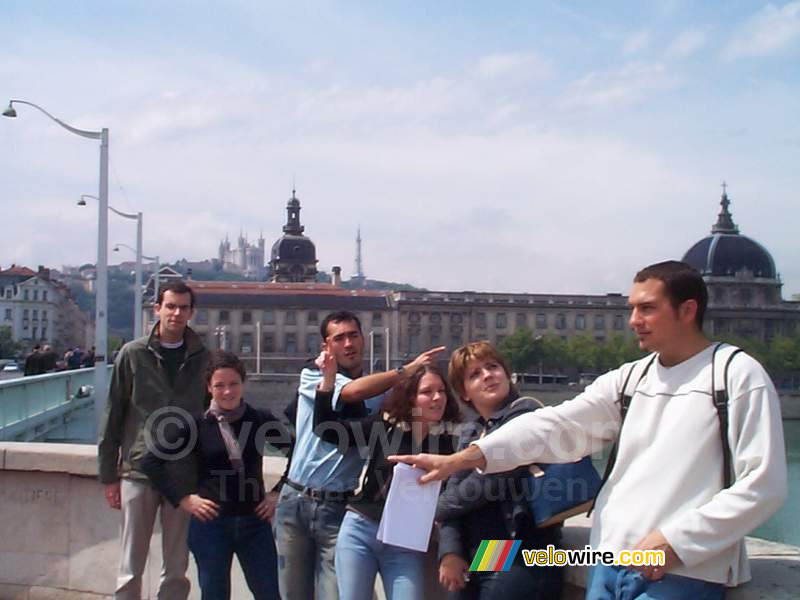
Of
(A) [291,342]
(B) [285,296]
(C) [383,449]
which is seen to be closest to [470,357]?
(C) [383,449]

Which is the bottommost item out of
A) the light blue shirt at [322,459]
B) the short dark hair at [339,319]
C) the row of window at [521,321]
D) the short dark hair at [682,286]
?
the light blue shirt at [322,459]

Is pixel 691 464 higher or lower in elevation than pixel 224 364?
lower

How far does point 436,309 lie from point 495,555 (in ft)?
321

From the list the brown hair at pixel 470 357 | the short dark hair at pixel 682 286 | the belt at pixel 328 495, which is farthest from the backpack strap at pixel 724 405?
the belt at pixel 328 495

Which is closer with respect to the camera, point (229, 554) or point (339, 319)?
point (339, 319)

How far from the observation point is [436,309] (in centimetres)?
10106

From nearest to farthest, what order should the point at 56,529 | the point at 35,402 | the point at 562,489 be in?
1. the point at 562,489
2. the point at 56,529
3. the point at 35,402

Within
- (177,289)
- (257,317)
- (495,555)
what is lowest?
(495,555)

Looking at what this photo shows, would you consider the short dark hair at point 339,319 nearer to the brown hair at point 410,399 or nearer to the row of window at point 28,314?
the brown hair at point 410,399

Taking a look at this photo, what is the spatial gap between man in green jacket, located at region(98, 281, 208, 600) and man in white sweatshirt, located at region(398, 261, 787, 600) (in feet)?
6.88

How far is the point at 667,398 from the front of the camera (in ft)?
8.64

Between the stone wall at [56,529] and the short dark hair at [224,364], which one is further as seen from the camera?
the stone wall at [56,529]

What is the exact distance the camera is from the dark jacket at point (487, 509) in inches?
126

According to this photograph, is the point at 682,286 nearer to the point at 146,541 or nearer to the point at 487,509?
the point at 487,509
